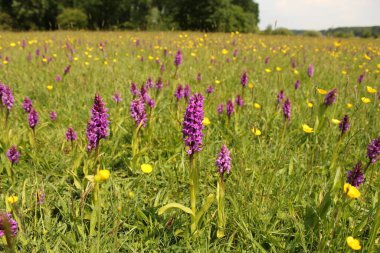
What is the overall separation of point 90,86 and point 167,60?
2.36 m

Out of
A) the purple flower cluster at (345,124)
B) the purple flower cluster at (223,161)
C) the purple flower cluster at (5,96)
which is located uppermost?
the purple flower cluster at (5,96)

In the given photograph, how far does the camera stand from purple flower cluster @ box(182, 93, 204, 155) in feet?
5.64

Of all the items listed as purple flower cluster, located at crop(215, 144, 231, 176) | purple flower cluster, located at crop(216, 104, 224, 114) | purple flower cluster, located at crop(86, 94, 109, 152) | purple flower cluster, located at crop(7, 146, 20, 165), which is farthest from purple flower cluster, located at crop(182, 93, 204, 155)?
purple flower cluster, located at crop(216, 104, 224, 114)

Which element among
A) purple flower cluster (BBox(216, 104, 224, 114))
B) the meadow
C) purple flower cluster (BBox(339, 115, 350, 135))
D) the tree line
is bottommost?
the meadow

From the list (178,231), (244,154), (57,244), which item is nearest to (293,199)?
(244,154)

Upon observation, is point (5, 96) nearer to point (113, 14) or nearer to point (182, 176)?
point (182, 176)

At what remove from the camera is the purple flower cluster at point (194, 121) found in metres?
1.72

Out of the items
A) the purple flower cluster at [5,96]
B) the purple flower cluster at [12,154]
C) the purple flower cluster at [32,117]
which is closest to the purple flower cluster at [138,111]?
the purple flower cluster at [32,117]

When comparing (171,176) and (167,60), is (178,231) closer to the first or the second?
(171,176)

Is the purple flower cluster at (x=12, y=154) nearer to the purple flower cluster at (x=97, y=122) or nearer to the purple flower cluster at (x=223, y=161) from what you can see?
the purple flower cluster at (x=97, y=122)

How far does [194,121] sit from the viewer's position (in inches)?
68.6

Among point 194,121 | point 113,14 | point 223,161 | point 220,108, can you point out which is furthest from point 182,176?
point 113,14

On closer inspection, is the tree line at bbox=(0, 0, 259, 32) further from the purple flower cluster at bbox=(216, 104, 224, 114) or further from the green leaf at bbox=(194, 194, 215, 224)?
the green leaf at bbox=(194, 194, 215, 224)

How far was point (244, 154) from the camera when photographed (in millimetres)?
2582
